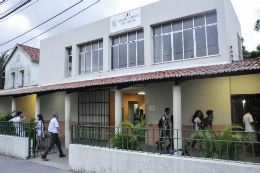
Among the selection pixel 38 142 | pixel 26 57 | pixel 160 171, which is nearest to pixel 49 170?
pixel 38 142

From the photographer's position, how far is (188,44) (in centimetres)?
945

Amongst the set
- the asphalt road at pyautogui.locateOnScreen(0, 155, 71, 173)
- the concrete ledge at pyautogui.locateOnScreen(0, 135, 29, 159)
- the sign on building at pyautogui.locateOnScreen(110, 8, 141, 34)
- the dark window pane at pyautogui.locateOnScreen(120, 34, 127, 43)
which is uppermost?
the sign on building at pyautogui.locateOnScreen(110, 8, 141, 34)

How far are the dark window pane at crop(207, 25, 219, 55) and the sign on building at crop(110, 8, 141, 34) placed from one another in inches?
125

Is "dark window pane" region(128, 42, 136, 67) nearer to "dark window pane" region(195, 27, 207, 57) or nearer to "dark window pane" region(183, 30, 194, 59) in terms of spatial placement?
"dark window pane" region(183, 30, 194, 59)

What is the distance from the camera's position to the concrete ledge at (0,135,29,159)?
816 centimetres

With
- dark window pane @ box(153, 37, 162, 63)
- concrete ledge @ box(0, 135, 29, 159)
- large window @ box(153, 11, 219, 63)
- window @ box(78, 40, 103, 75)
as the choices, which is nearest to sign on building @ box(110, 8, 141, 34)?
large window @ box(153, 11, 219, 63)

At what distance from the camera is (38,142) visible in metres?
8.96

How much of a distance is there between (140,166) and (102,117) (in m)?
6.63

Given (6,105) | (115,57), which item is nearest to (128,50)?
(115,57)

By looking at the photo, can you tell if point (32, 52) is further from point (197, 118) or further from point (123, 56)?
point (197, 118)

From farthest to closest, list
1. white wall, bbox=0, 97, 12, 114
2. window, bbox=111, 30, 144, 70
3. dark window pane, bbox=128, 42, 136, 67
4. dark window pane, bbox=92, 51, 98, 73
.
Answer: white wall, bbox=0, 97, 12, 114 < dark window pane, bbox=92, 51, 98, 73 < dark window pane, bbox=128, 42, 136, 67 < window, bbox=111, 30, 144, 70

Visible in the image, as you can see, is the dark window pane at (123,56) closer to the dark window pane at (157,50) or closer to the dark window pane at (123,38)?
the dark window pane at (123,38)

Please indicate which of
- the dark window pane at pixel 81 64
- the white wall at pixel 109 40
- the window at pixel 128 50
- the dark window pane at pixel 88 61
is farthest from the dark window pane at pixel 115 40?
the dark window pane at pixel 81 64

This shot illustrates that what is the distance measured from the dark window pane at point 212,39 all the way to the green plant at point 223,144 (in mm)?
4552
